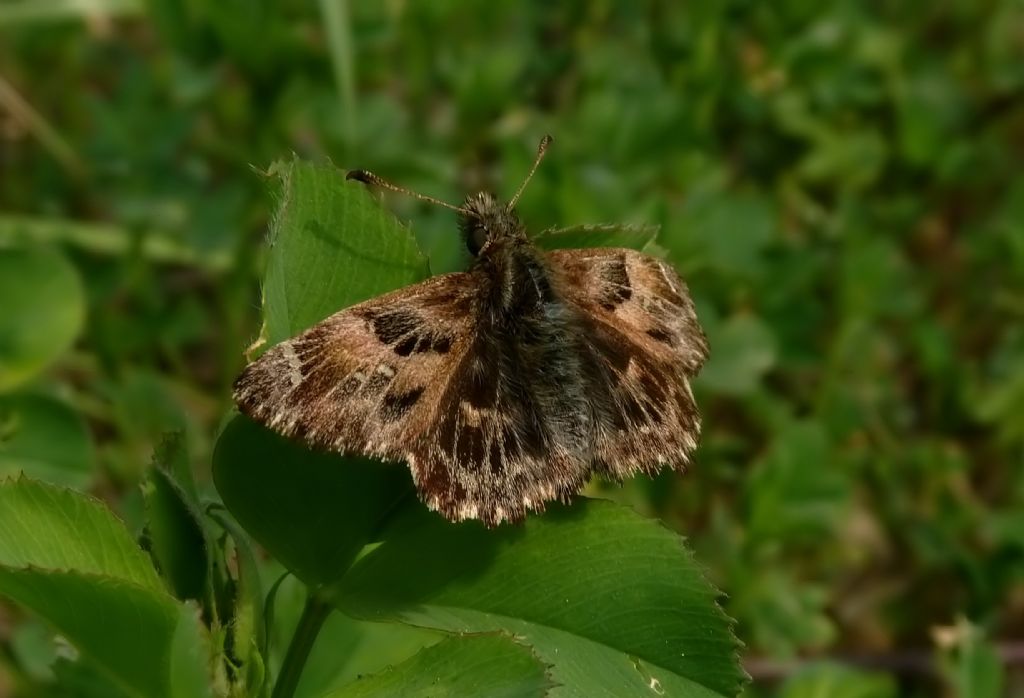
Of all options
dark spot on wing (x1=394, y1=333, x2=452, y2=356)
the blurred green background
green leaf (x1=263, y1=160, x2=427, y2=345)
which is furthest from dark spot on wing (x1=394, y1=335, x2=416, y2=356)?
the blurred green background

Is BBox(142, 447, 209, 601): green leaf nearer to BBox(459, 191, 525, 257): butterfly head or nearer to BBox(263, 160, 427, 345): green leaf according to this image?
BBox(263, 160, 427, 345): green leaf

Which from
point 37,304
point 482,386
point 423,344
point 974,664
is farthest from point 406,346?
point 974,664

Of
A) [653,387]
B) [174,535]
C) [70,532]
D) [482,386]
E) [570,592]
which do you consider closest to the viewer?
[70,532]

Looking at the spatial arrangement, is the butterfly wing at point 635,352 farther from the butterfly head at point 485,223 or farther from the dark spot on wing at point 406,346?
the dark spot on wing at point 406,346

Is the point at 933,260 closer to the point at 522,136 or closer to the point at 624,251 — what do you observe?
the point at 522,136

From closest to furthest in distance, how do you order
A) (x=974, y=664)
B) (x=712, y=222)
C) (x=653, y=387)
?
(x=653, y=387), (x=974, y=664), (x=712, y=222)

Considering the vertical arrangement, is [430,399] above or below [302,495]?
above

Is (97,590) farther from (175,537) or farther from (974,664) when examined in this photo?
(974,664)

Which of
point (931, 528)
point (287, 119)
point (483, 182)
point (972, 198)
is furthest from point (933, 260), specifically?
point (287, 119)
